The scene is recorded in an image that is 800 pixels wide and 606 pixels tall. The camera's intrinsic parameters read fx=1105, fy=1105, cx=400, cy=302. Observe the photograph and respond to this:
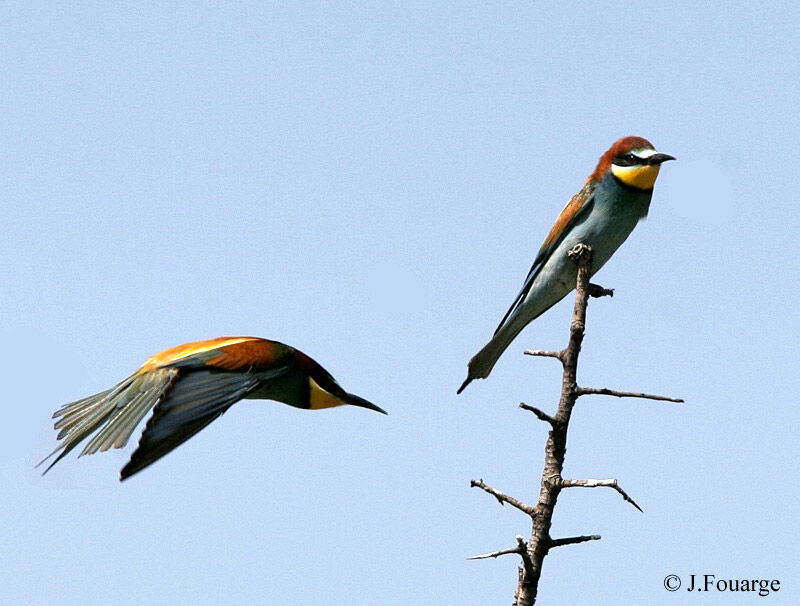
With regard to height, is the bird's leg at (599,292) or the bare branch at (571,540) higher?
the bird's leg at (599,292)

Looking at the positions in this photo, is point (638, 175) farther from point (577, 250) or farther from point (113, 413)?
point (113, 413)

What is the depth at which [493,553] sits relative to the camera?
12.3 ft

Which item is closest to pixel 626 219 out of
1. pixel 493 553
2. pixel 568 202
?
pixel 568 202

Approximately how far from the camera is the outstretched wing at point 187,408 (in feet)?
13.1

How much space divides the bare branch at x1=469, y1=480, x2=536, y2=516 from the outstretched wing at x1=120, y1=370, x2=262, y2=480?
115 centimetres

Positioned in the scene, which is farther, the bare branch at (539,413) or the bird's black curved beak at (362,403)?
the bird's black curved beak at (362,403)

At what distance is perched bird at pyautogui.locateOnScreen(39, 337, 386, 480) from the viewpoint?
4.39m

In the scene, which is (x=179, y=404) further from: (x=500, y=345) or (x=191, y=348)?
(x=500, y=345)

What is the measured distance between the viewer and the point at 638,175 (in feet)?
20.0

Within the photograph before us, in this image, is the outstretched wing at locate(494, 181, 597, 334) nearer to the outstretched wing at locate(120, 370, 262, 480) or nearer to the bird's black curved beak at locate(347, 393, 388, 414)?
the bird's black curved beak at locate(347, 393, 388, 414)

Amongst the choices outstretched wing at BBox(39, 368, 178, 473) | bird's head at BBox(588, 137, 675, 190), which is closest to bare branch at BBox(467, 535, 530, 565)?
outstretched wing at BBox(39, 368, 178, 473)

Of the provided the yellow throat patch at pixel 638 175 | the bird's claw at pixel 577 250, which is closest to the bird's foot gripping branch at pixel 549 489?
the bird's claw at pixel 577 250

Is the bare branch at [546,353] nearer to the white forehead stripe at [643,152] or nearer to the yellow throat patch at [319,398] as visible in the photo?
the yellow throat patch at [319,398]

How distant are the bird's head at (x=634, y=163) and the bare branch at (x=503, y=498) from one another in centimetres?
275
